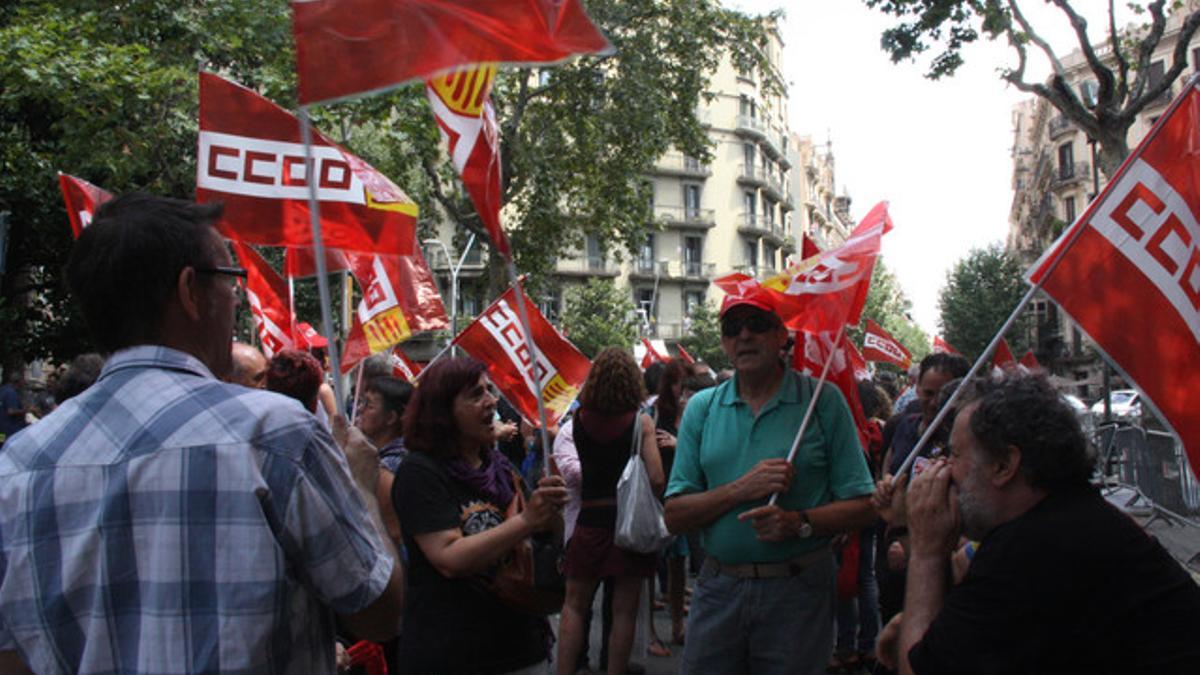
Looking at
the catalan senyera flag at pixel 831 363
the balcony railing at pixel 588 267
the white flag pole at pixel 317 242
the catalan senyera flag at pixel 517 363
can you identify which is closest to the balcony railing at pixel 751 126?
the balcony railing at pixel 588 267

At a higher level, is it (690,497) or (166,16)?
(166,16)

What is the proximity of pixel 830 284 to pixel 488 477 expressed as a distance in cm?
171

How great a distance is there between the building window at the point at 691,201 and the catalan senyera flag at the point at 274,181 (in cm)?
6186

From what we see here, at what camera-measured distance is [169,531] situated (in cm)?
178

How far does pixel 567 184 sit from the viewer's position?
22328 millimetres

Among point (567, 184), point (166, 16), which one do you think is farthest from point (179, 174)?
point (567, 184)

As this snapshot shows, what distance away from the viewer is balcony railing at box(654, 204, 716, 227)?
64875 millimetres

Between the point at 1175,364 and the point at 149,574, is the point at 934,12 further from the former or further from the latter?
the point at 149,574

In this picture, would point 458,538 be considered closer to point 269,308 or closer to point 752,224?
point 269,308

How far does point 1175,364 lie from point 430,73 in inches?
90.2

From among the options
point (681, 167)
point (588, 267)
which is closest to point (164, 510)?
point (588, 267)

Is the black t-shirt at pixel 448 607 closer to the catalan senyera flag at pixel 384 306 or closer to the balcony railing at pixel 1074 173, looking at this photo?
the catalan senyera flag at pixel 384 306

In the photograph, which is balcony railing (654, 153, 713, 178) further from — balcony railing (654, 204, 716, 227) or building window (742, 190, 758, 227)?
building window (742, 190, 758, 227)

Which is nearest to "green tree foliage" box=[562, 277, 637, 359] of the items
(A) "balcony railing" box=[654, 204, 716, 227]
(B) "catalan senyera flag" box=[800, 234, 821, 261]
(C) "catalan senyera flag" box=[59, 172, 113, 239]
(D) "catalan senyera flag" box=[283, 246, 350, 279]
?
(A) "balcony railing" box=[654, 204, 716, 227]
